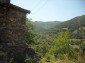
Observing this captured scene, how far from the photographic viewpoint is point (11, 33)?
10406 millimetres

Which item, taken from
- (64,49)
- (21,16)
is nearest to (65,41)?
(64,49)

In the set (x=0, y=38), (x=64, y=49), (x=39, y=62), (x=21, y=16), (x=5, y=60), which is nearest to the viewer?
(x=5, y=60)

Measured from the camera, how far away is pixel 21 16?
11258 mm

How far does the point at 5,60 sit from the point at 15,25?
2.62 metres

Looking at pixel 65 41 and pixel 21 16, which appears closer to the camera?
pixel 21 16

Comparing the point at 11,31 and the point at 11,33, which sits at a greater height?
the point at 11,31

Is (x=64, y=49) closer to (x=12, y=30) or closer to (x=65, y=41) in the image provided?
(x=65, y=41)

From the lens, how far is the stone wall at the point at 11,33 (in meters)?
9.82

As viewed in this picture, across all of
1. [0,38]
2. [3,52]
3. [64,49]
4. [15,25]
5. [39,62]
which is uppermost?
[15,25]

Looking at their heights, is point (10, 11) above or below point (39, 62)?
above

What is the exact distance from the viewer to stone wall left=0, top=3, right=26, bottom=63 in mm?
9820

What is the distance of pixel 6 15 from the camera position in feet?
33.1

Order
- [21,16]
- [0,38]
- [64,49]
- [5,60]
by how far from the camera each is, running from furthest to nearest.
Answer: [64,49] → [21,16] → [0,38] → [5,60]

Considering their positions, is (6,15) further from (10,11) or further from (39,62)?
(39,62)
